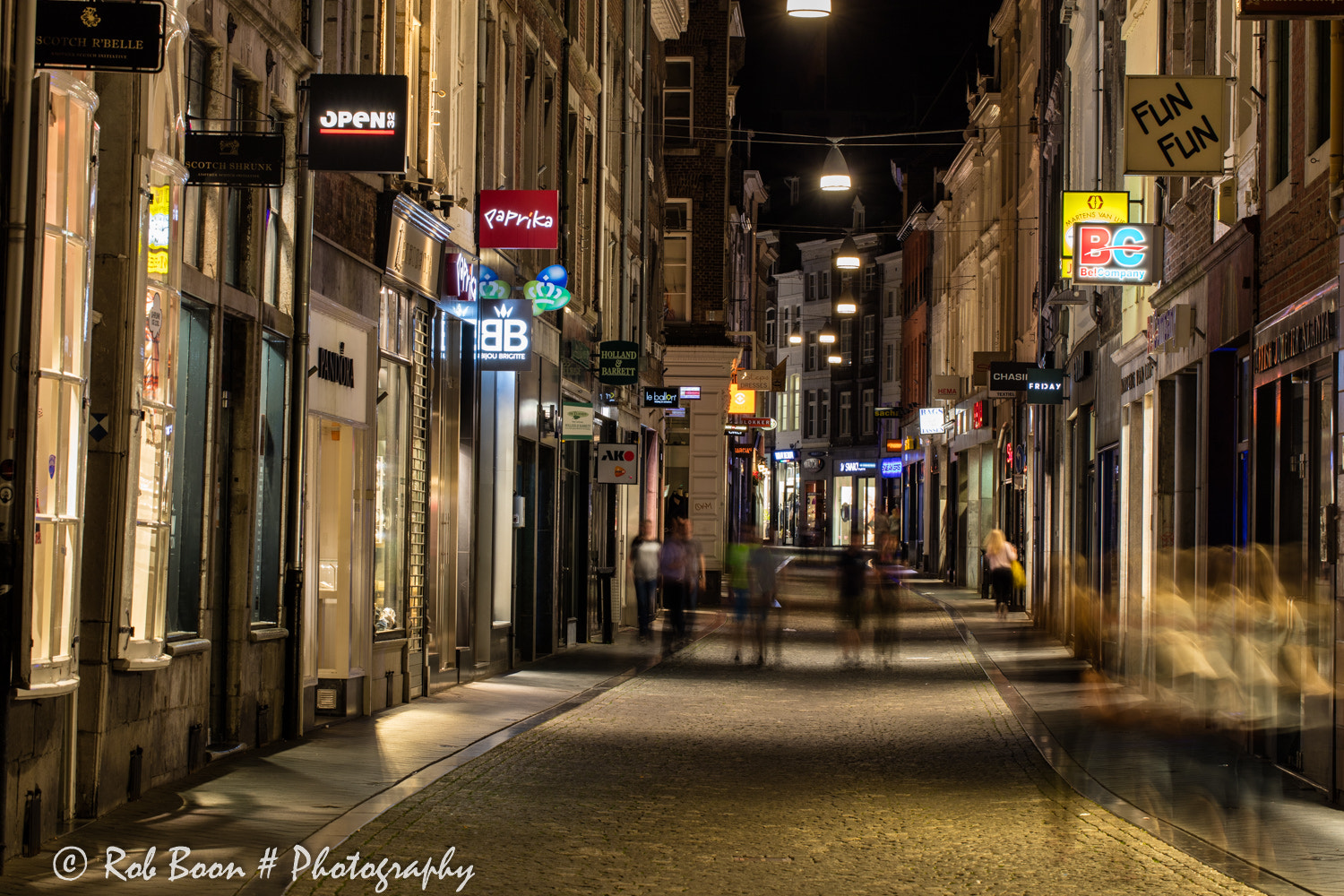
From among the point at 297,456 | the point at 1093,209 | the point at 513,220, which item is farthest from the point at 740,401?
the point at 297,456

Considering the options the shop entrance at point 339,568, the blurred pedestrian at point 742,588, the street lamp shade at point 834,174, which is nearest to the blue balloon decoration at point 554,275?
the blurred pedestrian at point 742,588

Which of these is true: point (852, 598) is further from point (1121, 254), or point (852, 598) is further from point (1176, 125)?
point (1176, 125)

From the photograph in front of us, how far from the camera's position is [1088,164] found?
26.0m

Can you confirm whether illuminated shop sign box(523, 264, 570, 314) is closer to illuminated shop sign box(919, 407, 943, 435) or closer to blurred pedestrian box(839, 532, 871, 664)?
blurred pedestrian box(839, 532, 871, 664)

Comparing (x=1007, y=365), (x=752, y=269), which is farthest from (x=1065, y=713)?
(x=752, y=269)

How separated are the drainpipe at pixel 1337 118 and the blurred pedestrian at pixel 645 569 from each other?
53.4 ft

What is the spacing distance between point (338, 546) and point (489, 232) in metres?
5.17

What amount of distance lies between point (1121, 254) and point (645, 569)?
1069cm

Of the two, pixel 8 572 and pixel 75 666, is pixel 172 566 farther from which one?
pixel 8 572

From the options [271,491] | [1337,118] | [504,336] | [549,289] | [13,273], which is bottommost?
[271,491]

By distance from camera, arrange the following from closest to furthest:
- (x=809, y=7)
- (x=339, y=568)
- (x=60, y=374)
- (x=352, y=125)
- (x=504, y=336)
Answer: (x=60, y=374) < (x=352, y=125) < (x=339, y=568) < (x=504, y=336) < (x=809, y=7)

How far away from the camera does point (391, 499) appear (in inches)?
680

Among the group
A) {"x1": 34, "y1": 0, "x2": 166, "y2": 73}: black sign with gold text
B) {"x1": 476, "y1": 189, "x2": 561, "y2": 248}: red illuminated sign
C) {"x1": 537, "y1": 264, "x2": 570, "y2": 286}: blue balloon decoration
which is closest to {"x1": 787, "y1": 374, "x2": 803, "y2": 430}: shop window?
{"x1": 537, "y1": 264, "x2": 570, "y2": 286}: blue balloon decoration

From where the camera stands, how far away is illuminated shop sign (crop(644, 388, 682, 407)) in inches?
Result: 1334
